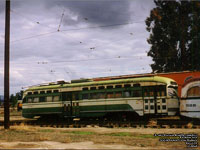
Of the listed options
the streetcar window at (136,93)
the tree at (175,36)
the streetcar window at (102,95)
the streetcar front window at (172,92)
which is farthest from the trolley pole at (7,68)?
the tree at (175,36)

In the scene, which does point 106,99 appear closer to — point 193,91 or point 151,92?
point 151,92

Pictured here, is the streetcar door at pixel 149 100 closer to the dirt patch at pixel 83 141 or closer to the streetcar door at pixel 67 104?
the dirt patch at pixel 83 141

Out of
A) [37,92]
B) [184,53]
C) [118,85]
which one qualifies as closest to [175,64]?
[184,53]

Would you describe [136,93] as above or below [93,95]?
above

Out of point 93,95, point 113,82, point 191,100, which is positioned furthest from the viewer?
point 93,95

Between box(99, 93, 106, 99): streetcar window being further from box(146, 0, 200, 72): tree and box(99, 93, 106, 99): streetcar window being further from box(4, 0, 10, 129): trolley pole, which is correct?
box(146, 0, 200, 72): tree

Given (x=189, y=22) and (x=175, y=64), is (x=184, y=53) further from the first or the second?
(x=189, y=22)

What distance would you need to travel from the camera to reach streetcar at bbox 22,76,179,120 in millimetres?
19422

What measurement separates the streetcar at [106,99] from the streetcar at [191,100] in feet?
1.64

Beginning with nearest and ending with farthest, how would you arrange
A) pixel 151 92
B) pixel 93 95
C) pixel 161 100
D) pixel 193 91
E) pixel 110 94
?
pixel 193 91 < pixel 161 100 < pixel 151 92 < pixel 110 94 < pixel 93 95

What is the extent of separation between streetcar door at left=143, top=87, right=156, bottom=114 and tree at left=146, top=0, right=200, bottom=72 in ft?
53.2

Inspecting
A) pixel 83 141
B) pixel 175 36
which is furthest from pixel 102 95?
pixel 175 36

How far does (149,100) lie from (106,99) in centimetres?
355

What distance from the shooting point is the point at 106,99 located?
2136 cm
